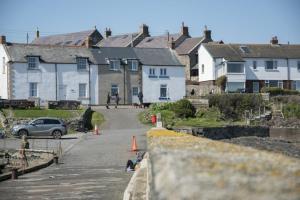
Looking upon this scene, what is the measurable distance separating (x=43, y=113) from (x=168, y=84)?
1936cm

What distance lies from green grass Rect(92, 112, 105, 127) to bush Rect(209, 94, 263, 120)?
10429 millimetres

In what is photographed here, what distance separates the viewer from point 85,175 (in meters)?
21.5

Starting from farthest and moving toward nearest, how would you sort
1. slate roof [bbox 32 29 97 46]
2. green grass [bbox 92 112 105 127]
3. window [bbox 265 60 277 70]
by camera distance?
1. slate roof [bbox 32 29 97 46]
2. window [bbox 265 60 277 70]
3. green grass [bbox 92 112 105 127]

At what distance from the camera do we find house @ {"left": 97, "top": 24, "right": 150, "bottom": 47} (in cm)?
8931

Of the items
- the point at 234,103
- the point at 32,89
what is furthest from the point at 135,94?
the point at 234,103

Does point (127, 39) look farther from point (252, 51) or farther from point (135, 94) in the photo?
point (135, 94)

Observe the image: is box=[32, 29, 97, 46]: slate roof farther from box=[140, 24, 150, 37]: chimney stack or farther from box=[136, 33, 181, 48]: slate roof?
box=[136, 33, 181, 48]: slate roof

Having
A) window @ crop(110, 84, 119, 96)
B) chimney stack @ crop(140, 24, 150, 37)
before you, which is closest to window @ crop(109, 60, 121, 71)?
window @ crop(110, 84, 119, 96)

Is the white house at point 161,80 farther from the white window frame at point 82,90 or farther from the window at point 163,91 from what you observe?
the white window frame at point 82,90

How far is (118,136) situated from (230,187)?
35981mm

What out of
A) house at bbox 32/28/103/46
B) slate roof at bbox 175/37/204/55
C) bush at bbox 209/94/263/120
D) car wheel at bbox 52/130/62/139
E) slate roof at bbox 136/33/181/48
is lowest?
car wheel at bbox 52/130/62/139

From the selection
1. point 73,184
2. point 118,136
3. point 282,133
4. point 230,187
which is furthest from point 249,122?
point 230,187

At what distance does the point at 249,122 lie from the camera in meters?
47.0

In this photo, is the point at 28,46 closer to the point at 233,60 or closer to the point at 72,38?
the point at 233,60
